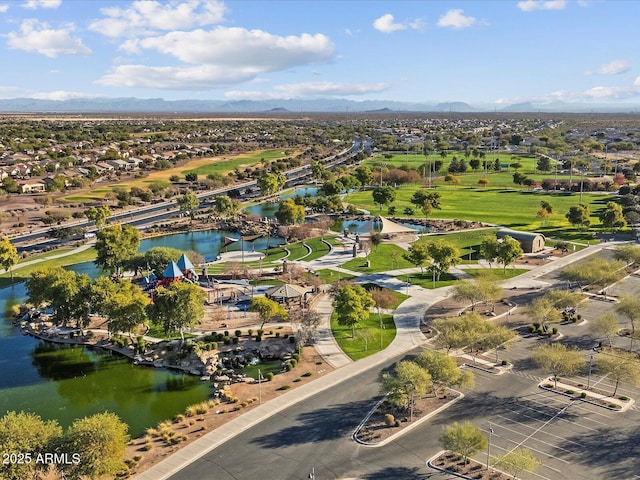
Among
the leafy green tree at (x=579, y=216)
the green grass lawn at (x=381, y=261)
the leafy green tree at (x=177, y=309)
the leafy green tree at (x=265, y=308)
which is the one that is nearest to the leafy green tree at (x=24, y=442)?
the leafy green tree at (x=177, y=309)

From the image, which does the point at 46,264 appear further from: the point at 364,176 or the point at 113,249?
the point at 364,176

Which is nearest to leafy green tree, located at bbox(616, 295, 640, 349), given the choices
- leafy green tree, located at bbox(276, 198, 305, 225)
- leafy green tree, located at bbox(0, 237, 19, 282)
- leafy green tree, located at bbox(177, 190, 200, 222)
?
leafy green tree, located at bbox(276, 198, 305, 225)

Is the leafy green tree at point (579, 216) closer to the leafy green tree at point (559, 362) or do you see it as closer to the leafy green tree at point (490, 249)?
the leafy green tree at point (490, 249)

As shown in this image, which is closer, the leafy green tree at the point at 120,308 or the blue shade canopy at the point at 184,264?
the leafy green tree at the point at 120,308

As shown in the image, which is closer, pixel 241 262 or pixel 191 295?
pixel 191 295

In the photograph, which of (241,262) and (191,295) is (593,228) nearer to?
(241,262)

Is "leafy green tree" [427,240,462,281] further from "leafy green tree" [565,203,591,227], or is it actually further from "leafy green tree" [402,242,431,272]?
"leafy green tree" [565,203,591,227]

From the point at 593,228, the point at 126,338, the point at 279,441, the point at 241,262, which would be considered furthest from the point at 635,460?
the point at 593,228

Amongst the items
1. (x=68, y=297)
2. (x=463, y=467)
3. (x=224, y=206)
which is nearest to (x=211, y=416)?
(x=463, y=467)
